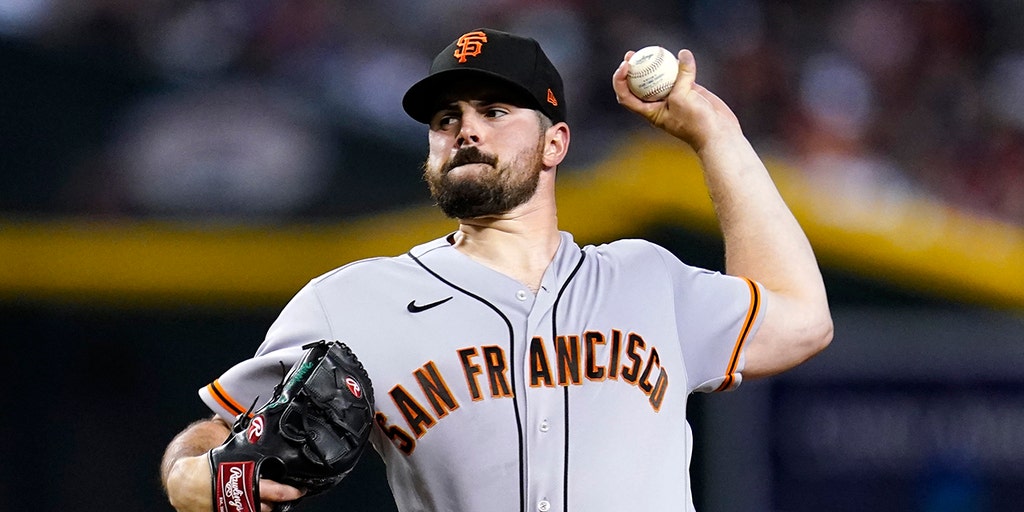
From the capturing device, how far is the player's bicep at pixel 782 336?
2836mm

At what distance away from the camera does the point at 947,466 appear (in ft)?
17.7

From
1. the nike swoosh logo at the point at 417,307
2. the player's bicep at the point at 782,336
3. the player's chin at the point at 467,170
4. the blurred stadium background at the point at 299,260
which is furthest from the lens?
the blurred stadium background at the point at 299,260

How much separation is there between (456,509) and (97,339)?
3545mm

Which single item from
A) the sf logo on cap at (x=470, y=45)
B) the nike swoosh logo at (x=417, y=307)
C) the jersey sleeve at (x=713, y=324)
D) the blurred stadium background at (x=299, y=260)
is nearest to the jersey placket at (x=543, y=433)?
the nike swoosh logo at (x=417, y=307)

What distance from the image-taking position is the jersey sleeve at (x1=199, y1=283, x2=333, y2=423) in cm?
252

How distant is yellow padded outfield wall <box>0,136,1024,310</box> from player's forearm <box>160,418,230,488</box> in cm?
302

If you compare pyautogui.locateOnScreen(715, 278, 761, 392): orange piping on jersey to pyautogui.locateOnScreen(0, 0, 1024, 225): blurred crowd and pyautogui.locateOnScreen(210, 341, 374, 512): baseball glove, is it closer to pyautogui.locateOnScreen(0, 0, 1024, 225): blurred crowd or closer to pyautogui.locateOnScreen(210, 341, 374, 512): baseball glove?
Answer: pyautogui.locateOnScreen(210, 341, 374, 512): baseball glove

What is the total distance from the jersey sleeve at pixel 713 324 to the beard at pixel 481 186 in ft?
1.19

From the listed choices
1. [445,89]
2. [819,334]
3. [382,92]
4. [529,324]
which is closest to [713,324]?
[819,334]

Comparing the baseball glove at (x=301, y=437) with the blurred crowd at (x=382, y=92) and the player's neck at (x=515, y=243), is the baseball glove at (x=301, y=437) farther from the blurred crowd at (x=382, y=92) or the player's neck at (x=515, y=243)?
the blurred crowd at (x=382, y=92)

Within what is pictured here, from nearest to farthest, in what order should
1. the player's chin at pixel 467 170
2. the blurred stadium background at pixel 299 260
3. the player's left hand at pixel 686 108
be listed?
1. the player's chin at pixel 467 170
2. the player's left hand at pixel 686 108
3. the blurred stadium background at pixel 299 260

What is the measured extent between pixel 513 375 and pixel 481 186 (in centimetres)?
41

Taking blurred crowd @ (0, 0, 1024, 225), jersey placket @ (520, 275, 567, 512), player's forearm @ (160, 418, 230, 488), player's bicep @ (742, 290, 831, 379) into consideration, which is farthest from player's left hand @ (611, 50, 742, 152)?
blurred crowd @ (0, 0, 1024, 225)

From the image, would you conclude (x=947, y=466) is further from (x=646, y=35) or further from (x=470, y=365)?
(x=470, y=365)
